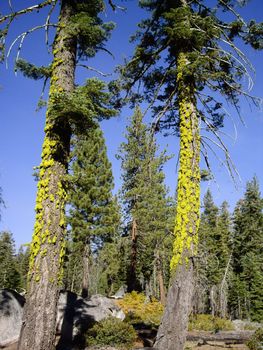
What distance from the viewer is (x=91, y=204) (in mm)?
23469

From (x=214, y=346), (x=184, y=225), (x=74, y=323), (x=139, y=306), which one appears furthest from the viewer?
(x=139, y=306)

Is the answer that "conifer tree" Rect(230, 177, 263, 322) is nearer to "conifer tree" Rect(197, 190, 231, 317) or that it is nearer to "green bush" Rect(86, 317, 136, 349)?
"conifer tree" Rect(197, 190, 231, 317)

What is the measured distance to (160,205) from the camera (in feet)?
Result: 90.4

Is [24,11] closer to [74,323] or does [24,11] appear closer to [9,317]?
[9,317]

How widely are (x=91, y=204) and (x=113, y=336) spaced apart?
14.1m

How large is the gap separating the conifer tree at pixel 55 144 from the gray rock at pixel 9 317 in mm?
6159

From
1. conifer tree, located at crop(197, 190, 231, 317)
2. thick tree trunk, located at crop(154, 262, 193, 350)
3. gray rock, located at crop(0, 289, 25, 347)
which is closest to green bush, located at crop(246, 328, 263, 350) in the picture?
thick tree trunk, located at crop(154, 262, 193, 350)

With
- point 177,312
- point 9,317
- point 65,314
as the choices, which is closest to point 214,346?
point 65,314

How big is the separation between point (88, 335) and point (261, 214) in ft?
109

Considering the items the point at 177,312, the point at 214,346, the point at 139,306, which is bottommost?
the point at 214,346

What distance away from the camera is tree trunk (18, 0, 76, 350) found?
4.98 metres

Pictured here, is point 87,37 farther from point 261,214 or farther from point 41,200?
point 261,214

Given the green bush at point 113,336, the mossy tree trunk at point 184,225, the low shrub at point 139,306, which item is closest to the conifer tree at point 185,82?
the mossy tree trunk at point 184,225

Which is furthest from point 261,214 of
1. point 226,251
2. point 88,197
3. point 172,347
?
point 172,347
